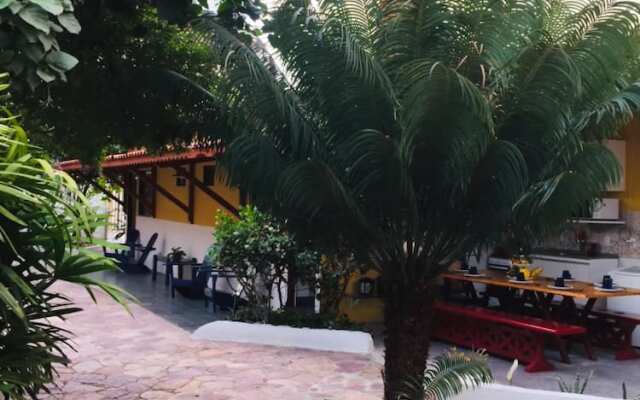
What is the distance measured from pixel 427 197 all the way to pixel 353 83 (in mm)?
1058

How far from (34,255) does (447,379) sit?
297cm

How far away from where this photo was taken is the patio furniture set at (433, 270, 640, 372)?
812 cm

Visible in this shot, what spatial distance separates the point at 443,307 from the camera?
9438mm

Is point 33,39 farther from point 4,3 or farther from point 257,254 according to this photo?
point 257,254

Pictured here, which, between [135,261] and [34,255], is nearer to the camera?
[34,255]

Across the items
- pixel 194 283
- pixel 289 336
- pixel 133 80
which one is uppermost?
pixel 133 80

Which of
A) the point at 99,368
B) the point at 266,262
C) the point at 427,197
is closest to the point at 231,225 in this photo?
the point at 266,262

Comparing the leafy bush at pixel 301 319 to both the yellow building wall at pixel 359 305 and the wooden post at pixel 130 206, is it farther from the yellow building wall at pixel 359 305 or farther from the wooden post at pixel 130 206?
the wooden post at pixel 130 206

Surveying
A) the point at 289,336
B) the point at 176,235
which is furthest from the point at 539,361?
the point at 176,235

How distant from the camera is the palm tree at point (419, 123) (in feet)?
14.2

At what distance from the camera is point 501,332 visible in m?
8.57

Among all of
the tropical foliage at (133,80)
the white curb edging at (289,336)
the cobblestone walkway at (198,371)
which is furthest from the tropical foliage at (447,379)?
the white curb edging at (289,336)

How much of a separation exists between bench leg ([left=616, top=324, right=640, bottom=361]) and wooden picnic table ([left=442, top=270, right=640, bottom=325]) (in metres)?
0.52

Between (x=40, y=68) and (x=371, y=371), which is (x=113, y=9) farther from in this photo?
(x=371, y=371)
